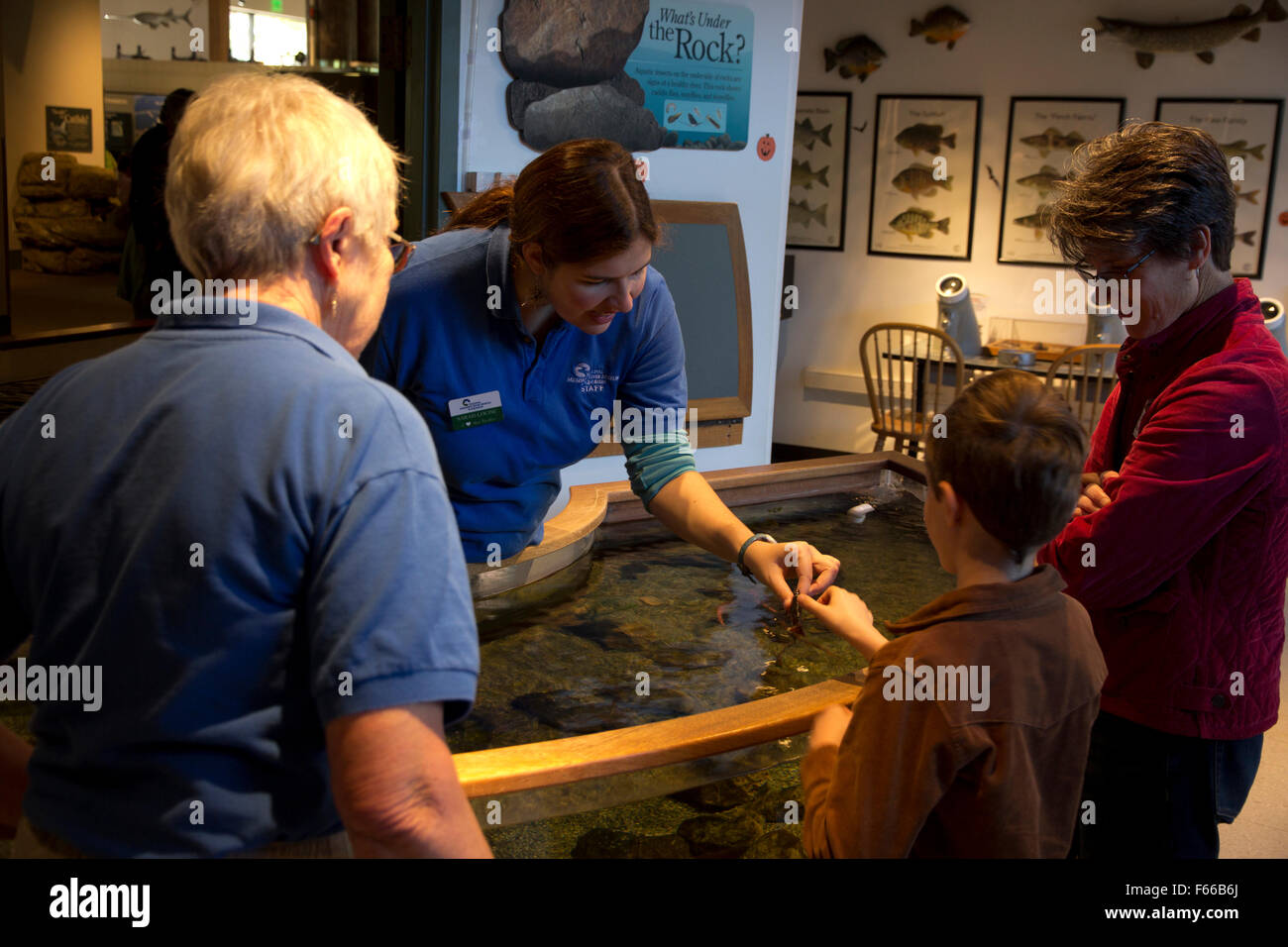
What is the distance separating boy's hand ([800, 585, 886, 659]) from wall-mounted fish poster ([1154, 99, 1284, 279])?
19.4 feet

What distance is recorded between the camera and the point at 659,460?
83.5 inches

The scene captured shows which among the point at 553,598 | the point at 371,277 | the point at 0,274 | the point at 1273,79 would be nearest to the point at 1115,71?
the point at 1273,79

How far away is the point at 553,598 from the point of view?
2.40m

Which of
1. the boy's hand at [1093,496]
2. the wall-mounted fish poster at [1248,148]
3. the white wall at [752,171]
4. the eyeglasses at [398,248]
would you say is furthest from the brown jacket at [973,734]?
the wall-mounted fish poster at [1248,148]

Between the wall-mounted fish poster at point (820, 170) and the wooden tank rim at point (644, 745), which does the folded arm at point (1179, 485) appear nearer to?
the wooden tank rim at point (644, 745)

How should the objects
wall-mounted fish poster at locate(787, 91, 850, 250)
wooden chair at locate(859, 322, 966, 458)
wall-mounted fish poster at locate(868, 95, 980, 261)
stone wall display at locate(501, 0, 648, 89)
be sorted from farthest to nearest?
wall-mounted fish poster at locate(787, 91, 850, 250)
wall-mounted fish poster at locate(868, 95, 980, 261)
wooden chair at locate(859, 322, 966, 458)
stone wall display at locate(501, 0, 648, 89)

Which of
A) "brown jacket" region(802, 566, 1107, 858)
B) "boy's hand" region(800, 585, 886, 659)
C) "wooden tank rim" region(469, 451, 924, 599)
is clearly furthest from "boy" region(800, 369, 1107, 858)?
"wooden tank rim" region(469, 451, 924, 599)

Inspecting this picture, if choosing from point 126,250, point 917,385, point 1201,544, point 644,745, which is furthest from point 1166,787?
point 126,250

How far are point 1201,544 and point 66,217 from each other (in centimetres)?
912

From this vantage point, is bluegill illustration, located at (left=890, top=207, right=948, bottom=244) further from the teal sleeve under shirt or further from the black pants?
the black pants

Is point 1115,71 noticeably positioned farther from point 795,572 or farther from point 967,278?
point 795,572

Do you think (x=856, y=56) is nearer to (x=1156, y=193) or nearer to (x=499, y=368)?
(x=499, y=368)

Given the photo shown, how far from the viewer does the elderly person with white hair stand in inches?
33.0

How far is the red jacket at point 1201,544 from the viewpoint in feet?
4.78
